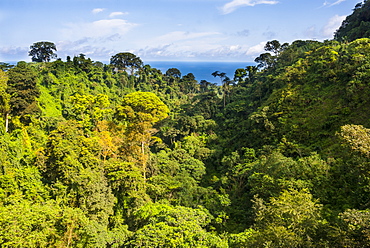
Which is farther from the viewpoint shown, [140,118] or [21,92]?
[140,118]

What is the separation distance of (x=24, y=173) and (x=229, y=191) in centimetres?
1489

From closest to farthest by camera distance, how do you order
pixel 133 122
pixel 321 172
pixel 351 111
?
1. pixel 321 172
2. pixel 351 111
3. pixel 133 122

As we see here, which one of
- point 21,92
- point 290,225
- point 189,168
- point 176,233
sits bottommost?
point 189,168

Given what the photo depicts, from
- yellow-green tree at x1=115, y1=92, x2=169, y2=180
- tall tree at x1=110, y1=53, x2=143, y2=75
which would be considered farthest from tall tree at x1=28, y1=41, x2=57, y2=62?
yellow-green tree at x1=115, y1=92, x2=169, y2=180

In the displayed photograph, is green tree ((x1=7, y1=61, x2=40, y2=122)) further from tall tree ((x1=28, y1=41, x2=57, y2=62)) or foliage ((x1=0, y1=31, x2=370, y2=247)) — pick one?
tall tree ((x1=28, y1=41, x2=57, y2=62))

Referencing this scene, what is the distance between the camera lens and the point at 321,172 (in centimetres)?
1383

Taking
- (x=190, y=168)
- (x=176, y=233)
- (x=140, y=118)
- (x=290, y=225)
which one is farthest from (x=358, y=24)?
(x=176, y=233)

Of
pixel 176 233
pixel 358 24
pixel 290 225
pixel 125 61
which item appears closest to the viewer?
pixel 290 225

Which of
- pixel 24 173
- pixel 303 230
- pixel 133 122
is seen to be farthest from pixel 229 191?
pixel 24 173

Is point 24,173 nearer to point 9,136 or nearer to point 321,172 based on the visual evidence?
point 9,136

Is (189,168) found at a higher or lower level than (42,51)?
lower

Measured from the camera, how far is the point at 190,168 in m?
22.9

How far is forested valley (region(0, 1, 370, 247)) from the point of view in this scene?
10531mm

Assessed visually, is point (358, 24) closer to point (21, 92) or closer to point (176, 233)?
point (176, 233)
